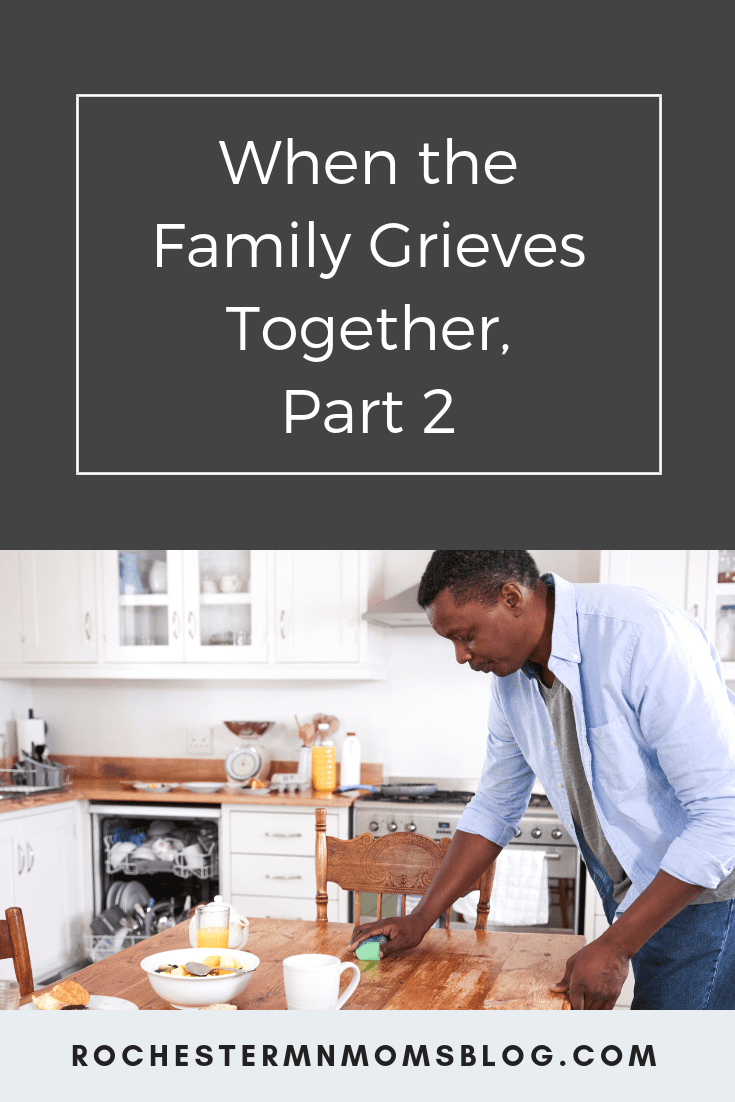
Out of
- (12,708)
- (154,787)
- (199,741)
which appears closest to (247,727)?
(199,741)

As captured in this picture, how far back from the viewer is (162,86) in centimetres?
71

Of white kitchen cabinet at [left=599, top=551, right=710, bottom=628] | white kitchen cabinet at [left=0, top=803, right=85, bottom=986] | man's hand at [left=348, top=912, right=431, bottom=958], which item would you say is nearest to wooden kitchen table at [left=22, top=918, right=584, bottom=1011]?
man's hand at [left=348, top=912, right=431, bottom=958]

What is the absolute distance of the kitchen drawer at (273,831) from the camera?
3264 millimetres

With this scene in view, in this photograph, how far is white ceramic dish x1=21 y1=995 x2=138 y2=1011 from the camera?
1.19 metres

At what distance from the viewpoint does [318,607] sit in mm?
3496

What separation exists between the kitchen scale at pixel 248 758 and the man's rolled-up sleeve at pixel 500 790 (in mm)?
2046

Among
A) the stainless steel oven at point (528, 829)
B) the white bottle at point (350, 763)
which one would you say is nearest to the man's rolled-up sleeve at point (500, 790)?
the stainless steel oven at point (528, 829)

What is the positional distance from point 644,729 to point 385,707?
245cm

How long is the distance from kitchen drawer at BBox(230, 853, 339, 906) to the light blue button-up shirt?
1.98 metres

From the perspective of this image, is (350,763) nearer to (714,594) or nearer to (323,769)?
(323,769)

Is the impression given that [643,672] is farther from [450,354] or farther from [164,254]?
[164,254]

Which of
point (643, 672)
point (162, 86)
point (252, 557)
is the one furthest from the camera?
point (252, 557)

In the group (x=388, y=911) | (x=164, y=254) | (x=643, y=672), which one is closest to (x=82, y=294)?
(x=164, y=254)
